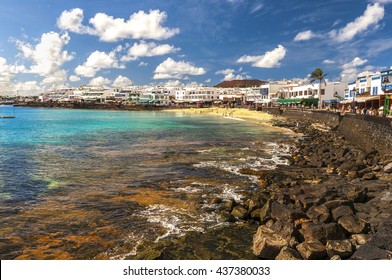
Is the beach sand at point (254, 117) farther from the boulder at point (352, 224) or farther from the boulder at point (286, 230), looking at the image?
the boulder at point (286, 230)

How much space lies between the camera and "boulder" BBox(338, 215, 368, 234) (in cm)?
945

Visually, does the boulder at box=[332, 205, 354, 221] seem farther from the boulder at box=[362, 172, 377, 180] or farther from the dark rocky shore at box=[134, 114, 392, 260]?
the boulder at box=[362, 172, 377, 180]

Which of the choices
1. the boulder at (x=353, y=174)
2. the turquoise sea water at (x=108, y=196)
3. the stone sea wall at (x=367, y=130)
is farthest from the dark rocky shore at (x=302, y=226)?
the stone sea wall at (x=367, y=130)

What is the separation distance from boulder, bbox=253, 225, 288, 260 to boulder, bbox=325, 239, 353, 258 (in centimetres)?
110

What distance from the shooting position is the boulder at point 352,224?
945 centimetres

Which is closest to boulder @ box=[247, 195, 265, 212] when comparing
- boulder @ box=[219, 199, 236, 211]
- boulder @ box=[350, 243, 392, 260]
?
boulder @ box=[219, 199, 236, 211]

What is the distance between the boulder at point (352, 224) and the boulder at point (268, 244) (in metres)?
2.38

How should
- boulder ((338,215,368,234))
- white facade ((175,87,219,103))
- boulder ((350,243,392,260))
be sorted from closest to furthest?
1. boulder ((350,243,392,260))
2. boulder ((338,215,368,234))
3. white facade ((175,87,219,103))

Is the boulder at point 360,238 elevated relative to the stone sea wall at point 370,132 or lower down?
lower down

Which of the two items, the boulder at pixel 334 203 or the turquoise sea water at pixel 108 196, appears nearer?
the turquoise sea water at pixel 108 196

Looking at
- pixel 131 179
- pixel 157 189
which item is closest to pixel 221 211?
pixel 157 189

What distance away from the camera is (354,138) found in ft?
107

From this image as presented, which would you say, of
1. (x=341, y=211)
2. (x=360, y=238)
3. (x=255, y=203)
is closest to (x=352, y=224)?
(x=360, y=238)
